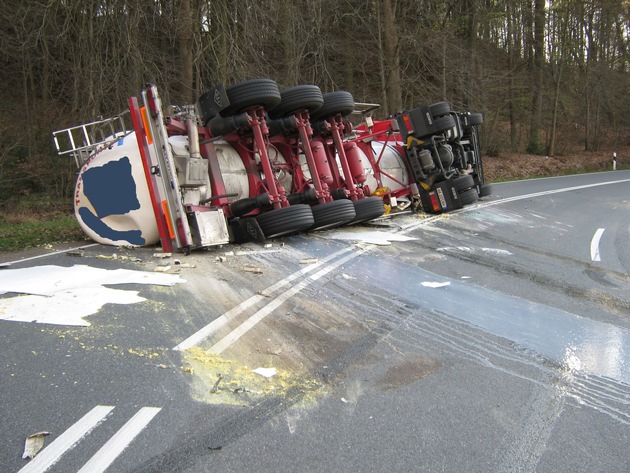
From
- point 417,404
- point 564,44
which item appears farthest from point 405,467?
point 564,44

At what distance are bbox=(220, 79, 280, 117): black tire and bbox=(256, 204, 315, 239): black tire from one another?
4.79ft

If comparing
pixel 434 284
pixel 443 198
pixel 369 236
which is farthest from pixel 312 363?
pixel 443 198

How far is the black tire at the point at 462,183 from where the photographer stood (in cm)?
1054

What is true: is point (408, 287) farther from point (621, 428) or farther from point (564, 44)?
point (564, 44)

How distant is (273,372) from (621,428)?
1.97 metres

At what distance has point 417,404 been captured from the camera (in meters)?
2.98

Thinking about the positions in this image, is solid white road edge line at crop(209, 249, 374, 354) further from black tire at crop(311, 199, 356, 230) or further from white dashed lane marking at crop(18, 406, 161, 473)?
black tire at crop(311, 199, 356, 230)

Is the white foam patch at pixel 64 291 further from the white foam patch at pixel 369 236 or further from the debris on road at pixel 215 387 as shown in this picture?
the white foam patch at pixel 369 236

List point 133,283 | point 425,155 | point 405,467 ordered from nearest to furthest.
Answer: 1. point 405,467
2. point 133,283
3. point 425,155

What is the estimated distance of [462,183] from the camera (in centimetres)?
1062

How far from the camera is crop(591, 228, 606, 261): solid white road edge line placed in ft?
23.8

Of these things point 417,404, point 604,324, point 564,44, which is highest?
point 564,44

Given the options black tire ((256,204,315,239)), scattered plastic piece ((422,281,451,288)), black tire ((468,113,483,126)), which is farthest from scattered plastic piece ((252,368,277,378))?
black tire ((468,113,483,126))

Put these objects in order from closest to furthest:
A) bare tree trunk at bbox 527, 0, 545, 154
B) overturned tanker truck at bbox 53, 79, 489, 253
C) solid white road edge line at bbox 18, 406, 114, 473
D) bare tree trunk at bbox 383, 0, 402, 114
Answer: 1. solid white road edge line at bbox 18, 406, 114, 473
2. overturned tanker truck at bbox 53, 79, 489, 253
3. bare tree trunk at bbox 383, 0, 402, 114
4. bare tree trunk at bbox 527, 0, 545, 154
